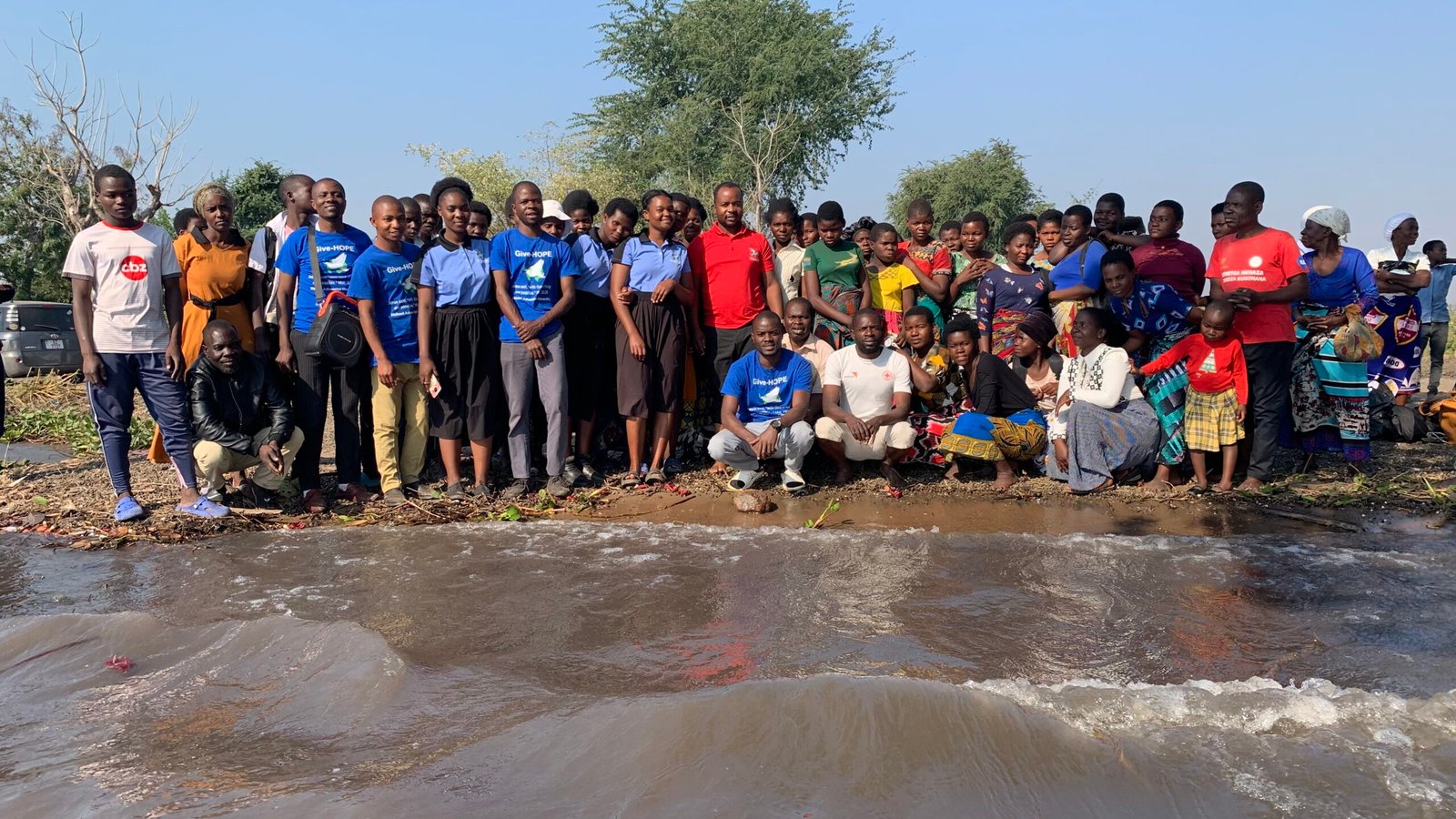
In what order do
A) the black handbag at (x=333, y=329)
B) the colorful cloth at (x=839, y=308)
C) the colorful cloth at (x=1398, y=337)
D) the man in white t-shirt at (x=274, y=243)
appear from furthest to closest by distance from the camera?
1. the colorful cloth at (x=1398, y=337)
2. the colorful cloth at (x=839, y=308)
3. the man in white t-shirt at (x=274, y=243)
4. the black handbag at (x=333, y=329)

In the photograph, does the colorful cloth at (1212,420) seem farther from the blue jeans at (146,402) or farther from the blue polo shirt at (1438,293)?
the blue jeans at (146,402)

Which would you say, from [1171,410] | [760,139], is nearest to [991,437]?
[1171,410]

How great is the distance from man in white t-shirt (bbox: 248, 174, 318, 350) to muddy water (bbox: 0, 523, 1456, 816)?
1.59m

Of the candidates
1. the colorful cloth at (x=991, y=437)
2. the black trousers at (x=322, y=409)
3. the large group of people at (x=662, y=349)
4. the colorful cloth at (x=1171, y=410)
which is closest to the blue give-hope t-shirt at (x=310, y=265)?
the large group of people at (x=662, y=349)

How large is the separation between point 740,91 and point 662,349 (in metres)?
22.2

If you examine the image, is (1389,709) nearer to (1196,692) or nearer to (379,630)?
(1196,692)

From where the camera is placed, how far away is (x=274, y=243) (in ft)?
21.8

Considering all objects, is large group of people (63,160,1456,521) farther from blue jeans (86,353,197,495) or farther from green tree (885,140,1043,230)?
green tree (885,140,1043,230)

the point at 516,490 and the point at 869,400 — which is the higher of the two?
the point at 869,400

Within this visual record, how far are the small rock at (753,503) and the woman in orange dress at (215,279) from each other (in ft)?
10.4

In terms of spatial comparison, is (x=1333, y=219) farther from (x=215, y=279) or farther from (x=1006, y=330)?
(x=215, y=279)

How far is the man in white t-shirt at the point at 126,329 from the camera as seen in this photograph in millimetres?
5883

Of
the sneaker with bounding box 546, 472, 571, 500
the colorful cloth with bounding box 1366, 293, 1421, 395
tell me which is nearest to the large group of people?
the sneaker with bounding box 546, 472, 571, 500

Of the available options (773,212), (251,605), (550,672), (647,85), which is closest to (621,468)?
(773,212)
